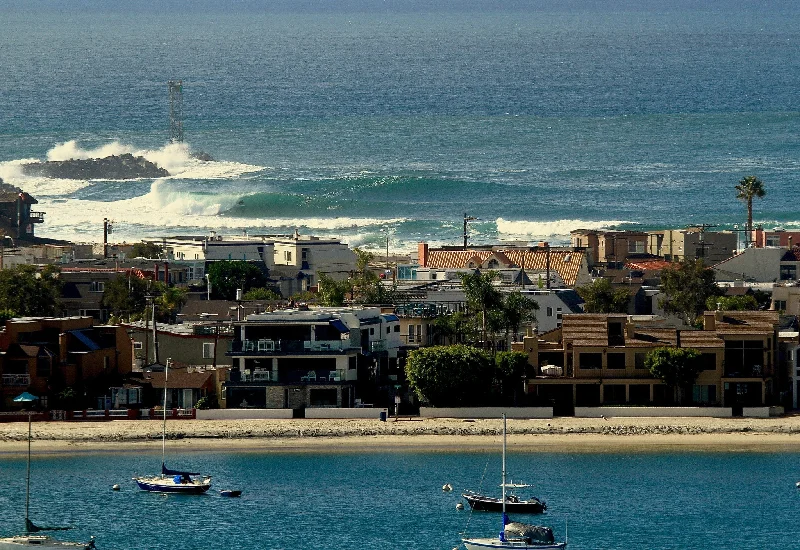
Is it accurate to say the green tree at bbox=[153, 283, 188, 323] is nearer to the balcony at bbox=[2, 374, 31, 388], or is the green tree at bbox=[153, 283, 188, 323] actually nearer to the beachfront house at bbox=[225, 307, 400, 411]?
the balcony at bbox=[2, 374, 31, 388]

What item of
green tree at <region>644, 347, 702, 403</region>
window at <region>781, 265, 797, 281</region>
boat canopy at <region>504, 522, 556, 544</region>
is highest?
window at <region>781, 265, 797, 281</region>

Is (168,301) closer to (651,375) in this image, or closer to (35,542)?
(651,375)

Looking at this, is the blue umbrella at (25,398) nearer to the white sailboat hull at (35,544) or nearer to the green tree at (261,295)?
the white sailboat hull at (35,544)

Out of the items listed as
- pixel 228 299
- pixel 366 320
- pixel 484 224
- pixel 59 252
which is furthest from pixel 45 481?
pixel 484 224

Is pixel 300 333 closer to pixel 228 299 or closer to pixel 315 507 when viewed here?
pixel 315 507

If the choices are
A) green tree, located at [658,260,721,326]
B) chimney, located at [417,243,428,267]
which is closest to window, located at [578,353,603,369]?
green tree, located at [658,260,721,326]

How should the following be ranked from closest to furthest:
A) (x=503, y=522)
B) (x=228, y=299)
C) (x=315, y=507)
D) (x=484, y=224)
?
(x=503, y=522) → (x=315, y=507) → (x=228, y=299) → (x=484, y=224)

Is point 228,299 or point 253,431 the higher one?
point 228,299

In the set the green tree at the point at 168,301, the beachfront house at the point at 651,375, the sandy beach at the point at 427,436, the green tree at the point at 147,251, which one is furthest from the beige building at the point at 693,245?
the sandy beach at the point at 427,436
